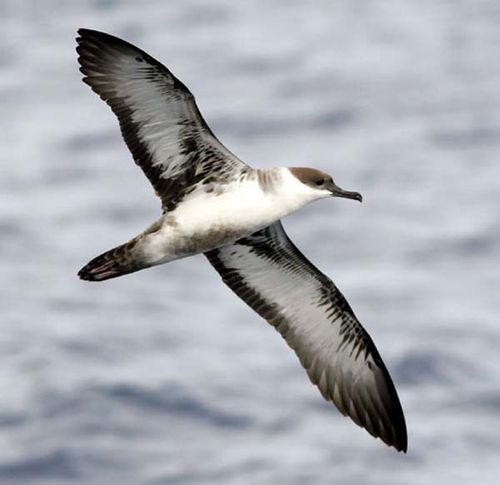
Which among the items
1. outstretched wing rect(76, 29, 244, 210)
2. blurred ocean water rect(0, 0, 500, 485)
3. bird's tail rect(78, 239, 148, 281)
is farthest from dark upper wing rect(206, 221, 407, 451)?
blurred ocean water rect(0, 0, 500, 485)

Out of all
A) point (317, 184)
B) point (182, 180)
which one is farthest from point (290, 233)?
point (317, 184)

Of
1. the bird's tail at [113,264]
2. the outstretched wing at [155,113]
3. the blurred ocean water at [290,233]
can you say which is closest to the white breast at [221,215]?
the bird's tail at [113,264]

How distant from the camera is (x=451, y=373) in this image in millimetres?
42938

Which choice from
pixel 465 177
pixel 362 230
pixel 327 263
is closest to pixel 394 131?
pixel 465 177

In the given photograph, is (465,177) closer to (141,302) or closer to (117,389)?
(141,302)

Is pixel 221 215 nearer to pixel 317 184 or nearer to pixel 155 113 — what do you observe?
pixel 317 184

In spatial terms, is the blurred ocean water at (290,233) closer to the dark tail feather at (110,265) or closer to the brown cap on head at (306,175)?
the dark tail feather at (110,265)

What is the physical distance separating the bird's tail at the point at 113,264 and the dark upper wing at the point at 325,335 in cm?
189

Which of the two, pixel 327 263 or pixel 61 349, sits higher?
pixel 327 263

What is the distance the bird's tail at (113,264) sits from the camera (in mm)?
17547

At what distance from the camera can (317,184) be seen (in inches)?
693

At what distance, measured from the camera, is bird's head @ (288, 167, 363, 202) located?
1753cm

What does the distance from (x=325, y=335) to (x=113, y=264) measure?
126 inches

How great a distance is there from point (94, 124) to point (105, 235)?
34.9 ft
